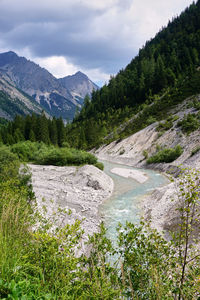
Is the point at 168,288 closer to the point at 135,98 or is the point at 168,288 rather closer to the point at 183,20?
the point at 135,98

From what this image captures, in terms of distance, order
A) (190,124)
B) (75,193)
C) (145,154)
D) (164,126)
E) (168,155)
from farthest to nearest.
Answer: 1. (164,126)
2. (145,154)
3. (190,124)
4. (168,155)
5. (75,193)

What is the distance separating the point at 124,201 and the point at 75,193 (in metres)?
6.19

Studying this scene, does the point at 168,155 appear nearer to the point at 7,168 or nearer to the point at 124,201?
the point at 124,201

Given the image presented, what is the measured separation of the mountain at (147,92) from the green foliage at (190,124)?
1653cm

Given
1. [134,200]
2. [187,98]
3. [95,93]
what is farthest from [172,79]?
[134,200]

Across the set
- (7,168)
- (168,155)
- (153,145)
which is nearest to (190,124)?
(153,145)

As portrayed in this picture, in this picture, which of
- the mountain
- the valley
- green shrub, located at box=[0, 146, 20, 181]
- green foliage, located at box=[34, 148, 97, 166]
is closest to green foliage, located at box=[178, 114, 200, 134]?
the valley

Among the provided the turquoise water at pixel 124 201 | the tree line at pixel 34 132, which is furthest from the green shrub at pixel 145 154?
the tree line at pixel 34 132

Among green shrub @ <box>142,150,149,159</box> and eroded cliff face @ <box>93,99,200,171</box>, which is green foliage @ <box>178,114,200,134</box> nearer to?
eroded cliff face @ <box>93,99,200,171</box>

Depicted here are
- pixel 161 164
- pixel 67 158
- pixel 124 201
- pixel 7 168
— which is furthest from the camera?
pixel 67 158

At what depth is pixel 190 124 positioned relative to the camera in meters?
45.0

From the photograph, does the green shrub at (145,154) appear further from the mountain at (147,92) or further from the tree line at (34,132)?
the tree line at (34,132)

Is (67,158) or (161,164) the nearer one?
(161,164)

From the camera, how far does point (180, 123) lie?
49.3 metres
